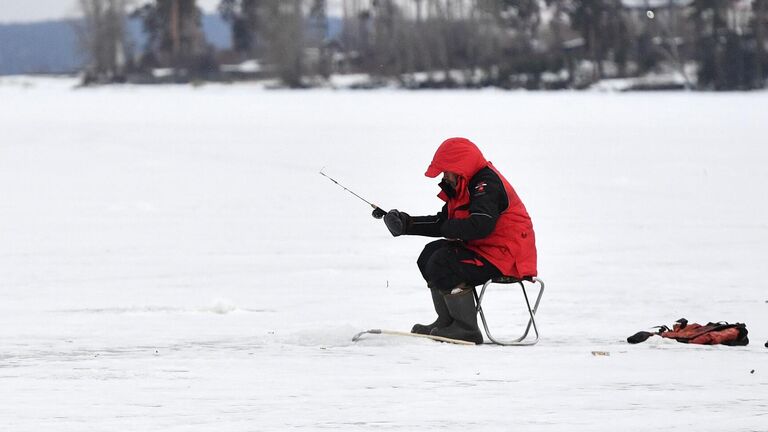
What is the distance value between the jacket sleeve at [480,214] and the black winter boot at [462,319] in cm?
37

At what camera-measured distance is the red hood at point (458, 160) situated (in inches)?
222

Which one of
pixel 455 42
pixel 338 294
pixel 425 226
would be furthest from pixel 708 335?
pixel 455 42

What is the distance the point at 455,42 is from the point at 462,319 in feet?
247

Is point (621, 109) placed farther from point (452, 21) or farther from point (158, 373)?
point (452, 21)

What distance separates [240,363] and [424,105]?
37287 millimetres

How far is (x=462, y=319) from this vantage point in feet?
19.6

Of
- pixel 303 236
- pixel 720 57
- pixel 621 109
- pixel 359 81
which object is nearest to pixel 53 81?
pixel 359 81

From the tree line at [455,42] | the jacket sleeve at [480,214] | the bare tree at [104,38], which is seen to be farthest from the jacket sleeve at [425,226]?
the bare tree at [104,38]

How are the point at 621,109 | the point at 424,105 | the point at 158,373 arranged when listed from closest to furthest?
the point at 158,373 < the point at 621,109 < the point at 424,105

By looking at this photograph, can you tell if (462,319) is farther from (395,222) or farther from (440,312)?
(395,222)

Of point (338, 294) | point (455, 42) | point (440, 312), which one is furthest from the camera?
point (455, 42)

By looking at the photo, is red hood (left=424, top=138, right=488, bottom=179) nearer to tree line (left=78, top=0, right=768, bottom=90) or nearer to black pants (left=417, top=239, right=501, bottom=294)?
black pants (left=417, top=239, right=501, bottom=294)

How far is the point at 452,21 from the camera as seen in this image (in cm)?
8444

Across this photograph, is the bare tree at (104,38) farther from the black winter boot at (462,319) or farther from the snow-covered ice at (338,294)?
the black winter boot at (462,319)
